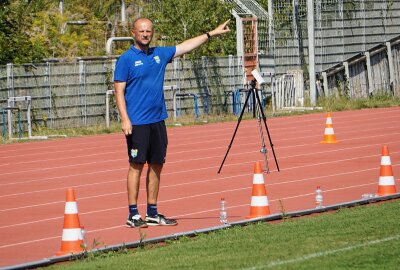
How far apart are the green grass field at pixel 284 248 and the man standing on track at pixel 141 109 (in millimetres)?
1282

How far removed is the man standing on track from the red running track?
0.34 metres

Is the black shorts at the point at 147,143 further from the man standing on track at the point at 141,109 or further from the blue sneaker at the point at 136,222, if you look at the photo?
the blue sneaker at the point at 136,222

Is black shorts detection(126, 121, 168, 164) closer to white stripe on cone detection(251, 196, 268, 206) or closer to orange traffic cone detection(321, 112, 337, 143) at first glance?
white stripe on cone detection(251, 196, 268, 206)

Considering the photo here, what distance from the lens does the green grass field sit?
10.1 meters

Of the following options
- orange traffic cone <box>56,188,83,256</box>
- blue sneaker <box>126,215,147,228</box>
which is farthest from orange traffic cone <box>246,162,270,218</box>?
orange traffic cone <box>56,188,83,256</box>

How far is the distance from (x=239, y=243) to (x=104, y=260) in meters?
1.39

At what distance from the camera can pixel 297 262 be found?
10.0 metres

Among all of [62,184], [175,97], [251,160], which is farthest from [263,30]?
[62,184]

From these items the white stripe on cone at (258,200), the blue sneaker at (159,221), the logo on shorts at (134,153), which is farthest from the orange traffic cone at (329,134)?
the logo on shorts at (134,153)

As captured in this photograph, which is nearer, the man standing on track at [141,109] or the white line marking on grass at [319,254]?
the white line marking on grass at [319,254]

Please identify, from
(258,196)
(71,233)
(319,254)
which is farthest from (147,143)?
(319,254)

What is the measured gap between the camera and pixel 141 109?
13.5m

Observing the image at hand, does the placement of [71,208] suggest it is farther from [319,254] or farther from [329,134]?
[329,134]

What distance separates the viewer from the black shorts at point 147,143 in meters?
13.5
